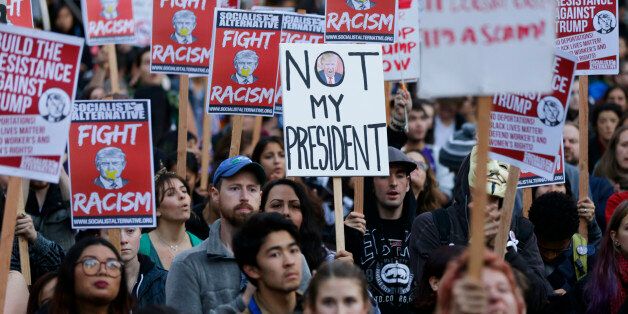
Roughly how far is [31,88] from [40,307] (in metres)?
1.33

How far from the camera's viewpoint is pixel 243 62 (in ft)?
36.8

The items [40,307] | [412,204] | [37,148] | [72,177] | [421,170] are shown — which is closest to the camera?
[37,148]

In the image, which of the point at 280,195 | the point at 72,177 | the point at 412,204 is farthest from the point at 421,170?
the point at 72,177

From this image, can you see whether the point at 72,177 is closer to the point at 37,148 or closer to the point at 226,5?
the point at 37,148

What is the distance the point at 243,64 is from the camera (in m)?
11.2

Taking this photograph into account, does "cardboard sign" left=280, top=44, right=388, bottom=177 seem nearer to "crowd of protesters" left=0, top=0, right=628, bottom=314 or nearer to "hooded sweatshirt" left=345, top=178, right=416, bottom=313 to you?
"crowd of protesters" left=0, top=0, right=628, bottom=314

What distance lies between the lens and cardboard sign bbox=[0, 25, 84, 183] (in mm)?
7797

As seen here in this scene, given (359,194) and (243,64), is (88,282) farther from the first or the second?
(243,64)

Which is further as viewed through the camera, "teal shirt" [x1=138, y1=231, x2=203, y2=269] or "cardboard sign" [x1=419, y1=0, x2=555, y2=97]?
"teal shirt" [x1=138, y1=231, x2=203, y2=269]

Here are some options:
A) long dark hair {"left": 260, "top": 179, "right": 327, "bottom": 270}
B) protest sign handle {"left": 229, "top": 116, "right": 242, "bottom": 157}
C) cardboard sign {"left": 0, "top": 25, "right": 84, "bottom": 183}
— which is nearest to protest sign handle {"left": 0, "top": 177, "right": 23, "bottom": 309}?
cardboard sign {"left": 0, "top": 25, "right": 84, "bottom": 183}

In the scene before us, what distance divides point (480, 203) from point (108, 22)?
8.02 metres

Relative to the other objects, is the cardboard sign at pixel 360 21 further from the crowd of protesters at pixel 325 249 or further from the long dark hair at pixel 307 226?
the long dark hair at pixel 307 226

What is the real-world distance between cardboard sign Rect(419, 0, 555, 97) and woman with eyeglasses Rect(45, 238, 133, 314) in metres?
2.27

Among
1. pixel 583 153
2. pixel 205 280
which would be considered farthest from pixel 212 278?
pixel 583 153
